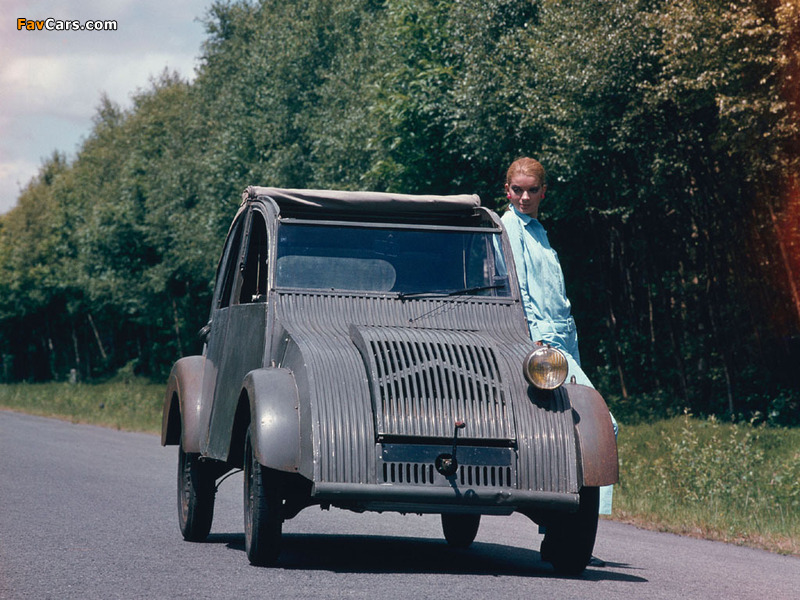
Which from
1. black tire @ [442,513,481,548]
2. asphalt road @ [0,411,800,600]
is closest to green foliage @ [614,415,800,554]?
asphalt road @ [0,411,800,600]

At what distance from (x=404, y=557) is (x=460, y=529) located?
104 cm

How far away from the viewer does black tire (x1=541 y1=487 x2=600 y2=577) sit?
20.1 ft

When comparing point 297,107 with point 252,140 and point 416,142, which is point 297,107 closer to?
point 252,140

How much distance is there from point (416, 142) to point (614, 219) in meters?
5.64

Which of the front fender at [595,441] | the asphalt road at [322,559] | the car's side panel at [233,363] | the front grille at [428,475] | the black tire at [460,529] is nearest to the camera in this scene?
the asphalt road at [322,559]

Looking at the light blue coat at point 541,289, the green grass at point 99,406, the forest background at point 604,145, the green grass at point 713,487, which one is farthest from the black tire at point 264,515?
the green grass at point 99,406

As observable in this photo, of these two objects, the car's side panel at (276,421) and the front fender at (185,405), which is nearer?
the car's side panel at (276,421)

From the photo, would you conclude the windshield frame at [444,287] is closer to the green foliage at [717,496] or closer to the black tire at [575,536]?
the black tire at [575,536]

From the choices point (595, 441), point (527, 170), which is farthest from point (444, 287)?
point (595, 441)

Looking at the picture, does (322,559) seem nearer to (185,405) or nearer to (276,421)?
(276,421)

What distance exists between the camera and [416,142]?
28172mm

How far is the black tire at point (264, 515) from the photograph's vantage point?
19.4 feet

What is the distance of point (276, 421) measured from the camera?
5797 mm

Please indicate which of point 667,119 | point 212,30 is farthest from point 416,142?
point 212,30
